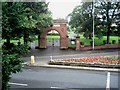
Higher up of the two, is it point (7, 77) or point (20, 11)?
point (20, 11)

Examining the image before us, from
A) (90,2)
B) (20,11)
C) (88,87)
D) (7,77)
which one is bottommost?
(88,87)

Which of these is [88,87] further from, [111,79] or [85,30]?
[85,30]

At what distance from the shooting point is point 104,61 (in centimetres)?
2470

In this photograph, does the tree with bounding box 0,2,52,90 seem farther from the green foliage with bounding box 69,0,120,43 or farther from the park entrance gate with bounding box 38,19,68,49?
the green foliage with bounding box 69,0,120,43

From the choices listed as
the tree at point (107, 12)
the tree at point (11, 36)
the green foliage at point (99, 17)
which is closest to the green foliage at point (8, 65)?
the tree at point (11, 36)

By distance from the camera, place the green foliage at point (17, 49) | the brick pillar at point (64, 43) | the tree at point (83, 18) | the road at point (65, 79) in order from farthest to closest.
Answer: the tree at point (83, 18)
the brick pillar at point (64, 43)
the road at point (65, 79)
the green foliage at point (17, 49)

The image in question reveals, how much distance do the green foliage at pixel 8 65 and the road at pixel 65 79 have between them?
633cm

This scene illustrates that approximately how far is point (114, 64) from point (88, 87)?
25.8ft

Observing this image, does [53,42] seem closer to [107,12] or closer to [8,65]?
[107,12]

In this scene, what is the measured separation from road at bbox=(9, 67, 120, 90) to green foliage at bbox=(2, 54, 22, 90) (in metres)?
6.33

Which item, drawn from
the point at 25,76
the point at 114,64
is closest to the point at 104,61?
the point at 114,64

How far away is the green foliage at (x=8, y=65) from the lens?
29.3ft

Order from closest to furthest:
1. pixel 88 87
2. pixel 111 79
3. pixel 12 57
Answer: pixel 12 57
pixel 88 87
pixel 111 79

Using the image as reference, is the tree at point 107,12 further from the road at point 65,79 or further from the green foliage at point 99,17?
the road at point 65,79
